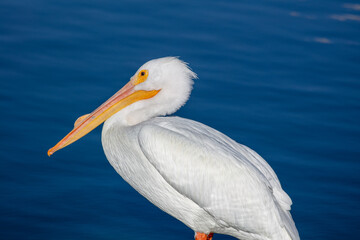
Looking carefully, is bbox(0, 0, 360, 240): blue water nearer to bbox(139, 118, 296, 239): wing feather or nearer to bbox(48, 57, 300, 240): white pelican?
bbox(48, 57, 300, 240): white pelican

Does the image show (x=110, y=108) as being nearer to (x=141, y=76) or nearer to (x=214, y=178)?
(x=141, y=76)

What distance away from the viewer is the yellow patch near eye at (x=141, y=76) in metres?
4.52

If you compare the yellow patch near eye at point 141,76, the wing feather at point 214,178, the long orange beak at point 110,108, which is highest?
the yellow patch near eye at point 141,76

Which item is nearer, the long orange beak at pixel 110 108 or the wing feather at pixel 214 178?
the wing feather at pixel 214 178

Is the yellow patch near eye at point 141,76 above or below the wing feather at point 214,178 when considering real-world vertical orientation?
above

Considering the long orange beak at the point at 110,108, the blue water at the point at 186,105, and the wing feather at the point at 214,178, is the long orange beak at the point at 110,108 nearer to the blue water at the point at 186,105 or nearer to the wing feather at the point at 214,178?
the wing feather at the point at 214,178

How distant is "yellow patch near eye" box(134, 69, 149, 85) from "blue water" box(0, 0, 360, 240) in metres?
1.13

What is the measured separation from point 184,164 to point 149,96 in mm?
682

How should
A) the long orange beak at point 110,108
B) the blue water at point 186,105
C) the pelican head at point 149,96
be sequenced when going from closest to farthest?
the pelican head at point 149,96
the long orange beak at point 110,108
the blue water at point 186,105

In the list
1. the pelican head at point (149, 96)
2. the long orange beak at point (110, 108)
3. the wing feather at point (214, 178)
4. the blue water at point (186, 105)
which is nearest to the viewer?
the wing feather at point (214, 178)

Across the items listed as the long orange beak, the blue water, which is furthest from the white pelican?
the blue water

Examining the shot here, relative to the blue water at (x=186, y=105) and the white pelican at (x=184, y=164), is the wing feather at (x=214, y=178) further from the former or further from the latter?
the blue water at (x=186, y=105)

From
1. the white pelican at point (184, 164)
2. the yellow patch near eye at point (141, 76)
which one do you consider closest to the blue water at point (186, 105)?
the white pelican at point (184, 164)

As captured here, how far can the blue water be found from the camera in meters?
5.13
